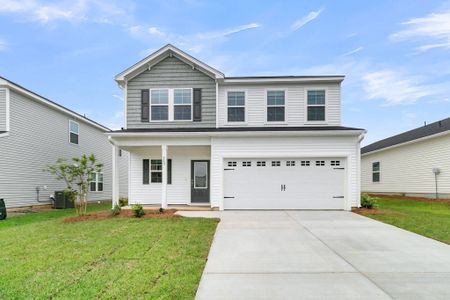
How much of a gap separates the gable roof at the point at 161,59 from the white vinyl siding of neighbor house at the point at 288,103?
3.15ft

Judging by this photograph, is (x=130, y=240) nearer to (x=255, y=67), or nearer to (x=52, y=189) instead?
(x=52, y=189)

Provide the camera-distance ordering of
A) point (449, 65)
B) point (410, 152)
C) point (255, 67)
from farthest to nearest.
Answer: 1. point (410, 152)
2. point (255, 67)
3. point (449, 65)

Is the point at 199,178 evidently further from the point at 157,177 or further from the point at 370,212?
the point at 370,212

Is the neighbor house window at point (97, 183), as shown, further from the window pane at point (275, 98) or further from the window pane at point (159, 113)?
the window pane at point (275, 98)

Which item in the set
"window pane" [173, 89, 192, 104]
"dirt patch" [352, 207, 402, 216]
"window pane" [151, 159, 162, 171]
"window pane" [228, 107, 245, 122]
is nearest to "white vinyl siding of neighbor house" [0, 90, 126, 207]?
"window pane" [151, 159, 162, 171]

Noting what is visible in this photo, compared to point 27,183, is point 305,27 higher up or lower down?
higher up

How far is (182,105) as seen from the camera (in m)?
15.1

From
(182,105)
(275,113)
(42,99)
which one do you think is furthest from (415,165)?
(42,99)

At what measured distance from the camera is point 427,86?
21.3 meters

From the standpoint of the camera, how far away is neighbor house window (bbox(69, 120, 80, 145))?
805 inches

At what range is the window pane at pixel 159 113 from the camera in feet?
Answer: 49.6

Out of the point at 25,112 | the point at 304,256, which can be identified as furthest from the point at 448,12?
the point at 25,112

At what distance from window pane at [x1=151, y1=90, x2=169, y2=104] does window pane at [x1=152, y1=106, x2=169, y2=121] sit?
0.29 m

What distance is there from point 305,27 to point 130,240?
12942 millimetres
